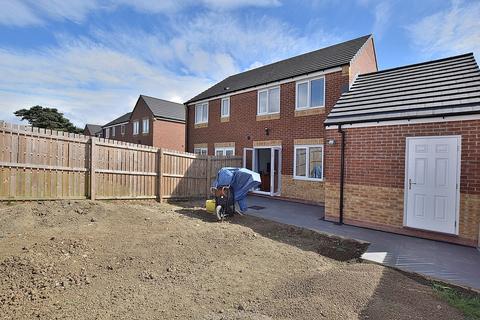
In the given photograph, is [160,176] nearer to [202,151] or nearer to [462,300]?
[202,151]

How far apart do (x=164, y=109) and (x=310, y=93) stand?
21.4 m

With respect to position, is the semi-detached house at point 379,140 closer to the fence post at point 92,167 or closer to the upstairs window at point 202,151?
→ the upstairs window at point 202,151

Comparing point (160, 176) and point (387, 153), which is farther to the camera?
point (160, 176)

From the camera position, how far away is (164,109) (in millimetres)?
29234

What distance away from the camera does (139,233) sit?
5.71m

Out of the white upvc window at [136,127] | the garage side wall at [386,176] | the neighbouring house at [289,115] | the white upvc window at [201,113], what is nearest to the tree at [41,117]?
the white upvc window at [136,127]

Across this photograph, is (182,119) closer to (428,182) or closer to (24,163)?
(24,163)

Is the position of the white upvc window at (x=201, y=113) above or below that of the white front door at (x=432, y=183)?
above

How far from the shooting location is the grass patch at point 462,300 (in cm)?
326

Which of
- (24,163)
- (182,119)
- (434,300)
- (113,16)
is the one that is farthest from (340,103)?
(182,119)

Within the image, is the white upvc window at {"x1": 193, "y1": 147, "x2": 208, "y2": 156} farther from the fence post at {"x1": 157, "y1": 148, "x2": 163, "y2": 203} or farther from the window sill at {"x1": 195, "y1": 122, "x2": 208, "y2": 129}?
the fence post at {"x1": 157, "y1": 148, "x2": 163, "y2": 203}

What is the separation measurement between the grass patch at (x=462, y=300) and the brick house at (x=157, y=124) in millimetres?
25923

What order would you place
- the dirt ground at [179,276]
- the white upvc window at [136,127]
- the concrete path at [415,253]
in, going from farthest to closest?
the white upvc window at [136,127]
the concrete path at [415,253]
the dirt ground at [179,276]

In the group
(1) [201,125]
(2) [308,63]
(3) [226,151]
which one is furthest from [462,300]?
(1) [201,125]
